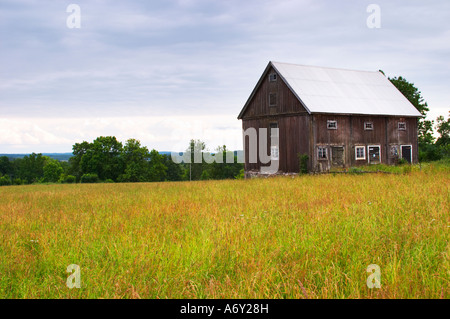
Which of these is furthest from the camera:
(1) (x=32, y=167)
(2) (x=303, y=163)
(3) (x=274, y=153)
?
(1) (x=32, y=167)

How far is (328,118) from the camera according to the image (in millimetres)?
29781

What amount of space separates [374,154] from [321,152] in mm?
5504

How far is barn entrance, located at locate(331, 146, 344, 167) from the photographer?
3003 centimetres

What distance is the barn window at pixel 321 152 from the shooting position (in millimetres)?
29422

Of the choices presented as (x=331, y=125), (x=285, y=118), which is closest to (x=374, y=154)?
(x=331, y=125)

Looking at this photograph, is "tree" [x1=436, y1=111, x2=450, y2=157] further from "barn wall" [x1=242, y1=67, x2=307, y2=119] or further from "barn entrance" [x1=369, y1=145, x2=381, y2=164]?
"barn wall" [x1=242, y1=67, x2=307, y2=119]

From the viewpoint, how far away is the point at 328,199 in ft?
34.6

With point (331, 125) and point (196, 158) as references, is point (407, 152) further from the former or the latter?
point (196, 158)

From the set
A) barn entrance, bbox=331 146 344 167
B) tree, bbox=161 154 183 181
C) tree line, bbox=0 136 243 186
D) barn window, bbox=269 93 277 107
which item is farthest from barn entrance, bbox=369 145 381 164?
tree, bbox=161 154 183 181

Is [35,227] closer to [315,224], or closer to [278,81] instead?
[315,224]

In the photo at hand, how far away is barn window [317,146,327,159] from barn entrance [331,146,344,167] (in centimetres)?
71

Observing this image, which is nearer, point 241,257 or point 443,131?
point 241,257
